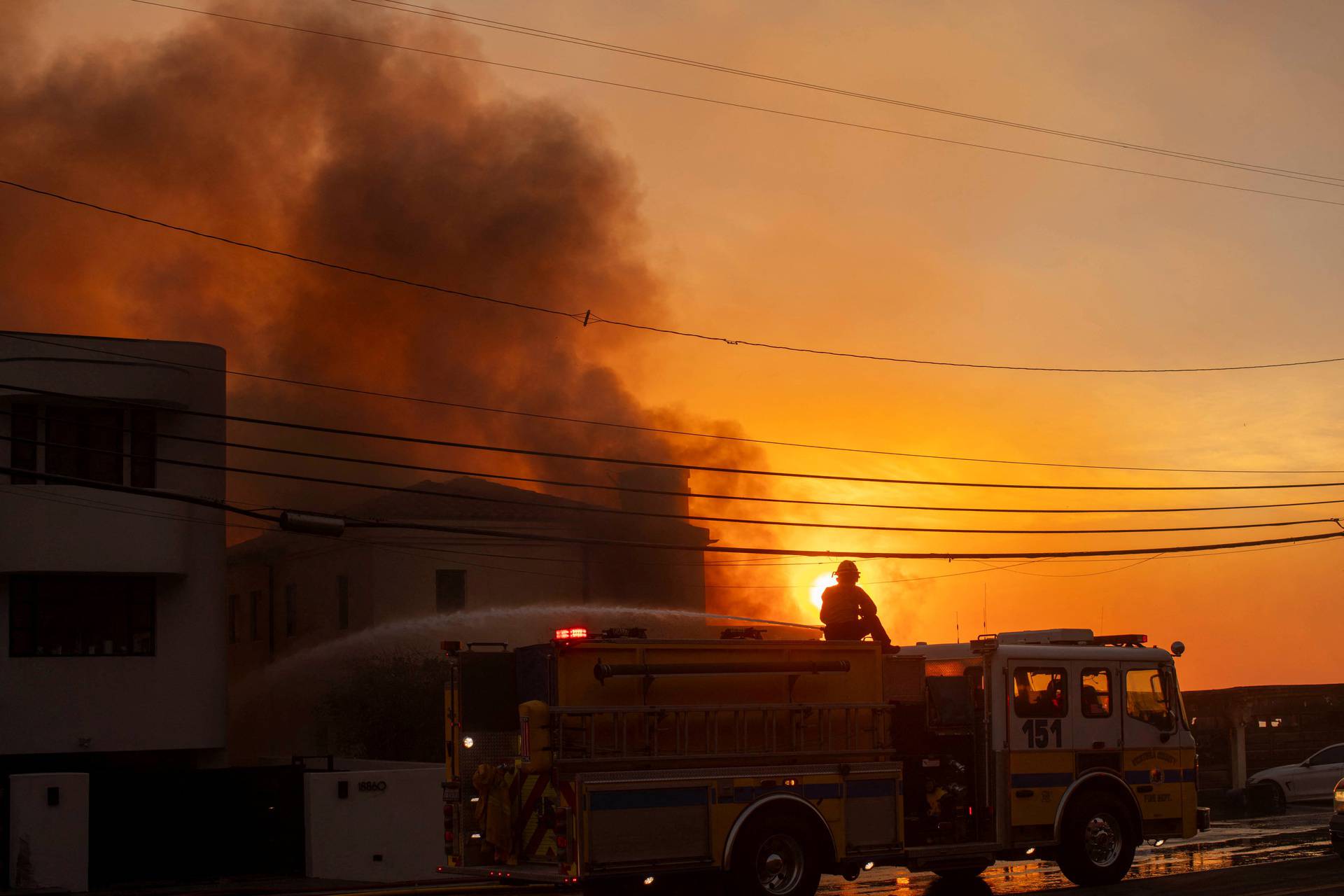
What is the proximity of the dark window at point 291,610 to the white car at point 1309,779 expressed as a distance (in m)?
34.7

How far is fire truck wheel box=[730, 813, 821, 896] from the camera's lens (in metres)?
11.5

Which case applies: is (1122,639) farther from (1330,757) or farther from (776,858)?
(1330,757)

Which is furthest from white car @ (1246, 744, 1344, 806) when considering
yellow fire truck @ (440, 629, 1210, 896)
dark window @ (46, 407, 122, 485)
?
dark window @ (46, 407, 122, 485)

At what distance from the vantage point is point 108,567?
88.3 feet

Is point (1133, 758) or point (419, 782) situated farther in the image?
point (419, 782)

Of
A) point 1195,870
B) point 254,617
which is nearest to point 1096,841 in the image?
point 1195,870

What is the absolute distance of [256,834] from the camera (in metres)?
21.7

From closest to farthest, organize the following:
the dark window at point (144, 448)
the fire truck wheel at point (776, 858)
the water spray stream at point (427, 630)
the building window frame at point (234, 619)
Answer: the fire truck wheel at point (776, 858), the dark window at point (144, 448), the water spray stream at point (427, 630), the building window frame at point (234, 619)

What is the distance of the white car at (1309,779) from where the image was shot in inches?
949

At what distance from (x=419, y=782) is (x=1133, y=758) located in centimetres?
1167

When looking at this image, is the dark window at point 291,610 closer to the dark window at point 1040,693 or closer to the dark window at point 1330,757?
the dark window at point 1330,757

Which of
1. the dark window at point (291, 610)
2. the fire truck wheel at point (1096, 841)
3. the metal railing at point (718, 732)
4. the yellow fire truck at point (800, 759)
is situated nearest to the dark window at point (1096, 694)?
the yellow fire truck at point (800, 759)

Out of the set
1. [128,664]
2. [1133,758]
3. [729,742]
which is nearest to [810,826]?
[729,742]

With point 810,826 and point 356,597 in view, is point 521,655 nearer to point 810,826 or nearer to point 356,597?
point 810,826
